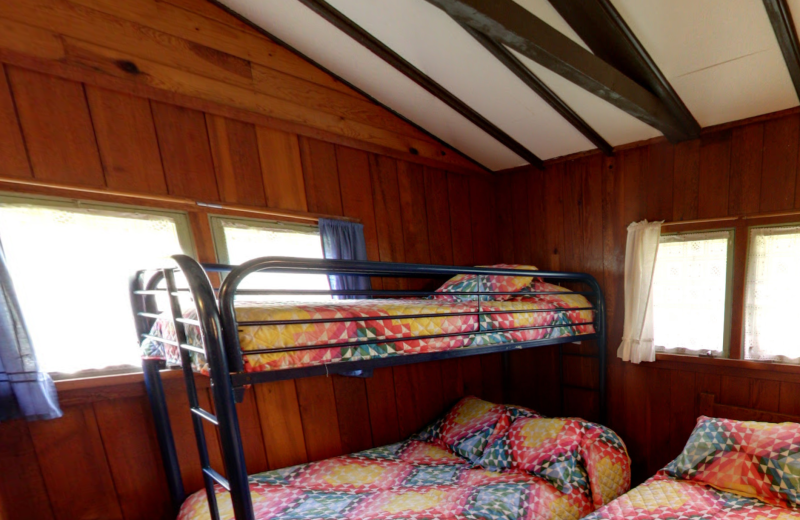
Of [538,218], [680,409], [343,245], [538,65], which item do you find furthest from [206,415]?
[680,409]

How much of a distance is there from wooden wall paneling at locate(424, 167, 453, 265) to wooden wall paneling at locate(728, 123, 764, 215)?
6.11 feet

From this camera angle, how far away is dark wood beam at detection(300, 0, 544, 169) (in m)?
1.73

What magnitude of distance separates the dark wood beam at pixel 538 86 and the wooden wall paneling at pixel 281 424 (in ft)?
7.23

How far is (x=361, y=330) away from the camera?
135 centimetres

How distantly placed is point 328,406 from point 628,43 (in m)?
2.59

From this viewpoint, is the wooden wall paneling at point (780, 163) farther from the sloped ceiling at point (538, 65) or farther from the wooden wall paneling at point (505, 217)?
the wooden wall paneling at point (505, 217)

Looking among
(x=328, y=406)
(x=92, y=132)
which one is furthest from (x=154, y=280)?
(x=328, y=406)

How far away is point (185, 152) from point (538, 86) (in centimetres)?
201

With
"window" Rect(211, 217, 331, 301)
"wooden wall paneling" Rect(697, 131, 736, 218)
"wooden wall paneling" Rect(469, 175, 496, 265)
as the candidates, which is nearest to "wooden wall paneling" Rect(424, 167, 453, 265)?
"wooden wall paneling" Rect(469, 175, 496, 265)

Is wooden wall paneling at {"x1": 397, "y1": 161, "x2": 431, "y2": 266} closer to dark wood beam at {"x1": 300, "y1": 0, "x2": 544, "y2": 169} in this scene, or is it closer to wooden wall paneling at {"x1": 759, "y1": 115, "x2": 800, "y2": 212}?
dark wood beam at {"x1": 300, "y1": 0, "x2": 544, "y2": 169}

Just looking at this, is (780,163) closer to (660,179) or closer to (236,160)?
(660,179)

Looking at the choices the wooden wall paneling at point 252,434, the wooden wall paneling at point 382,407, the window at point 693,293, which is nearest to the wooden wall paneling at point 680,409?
the window at point 693,293

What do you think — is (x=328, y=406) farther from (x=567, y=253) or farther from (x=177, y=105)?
(x=567, y=253)

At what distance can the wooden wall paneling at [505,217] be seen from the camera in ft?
10.2
